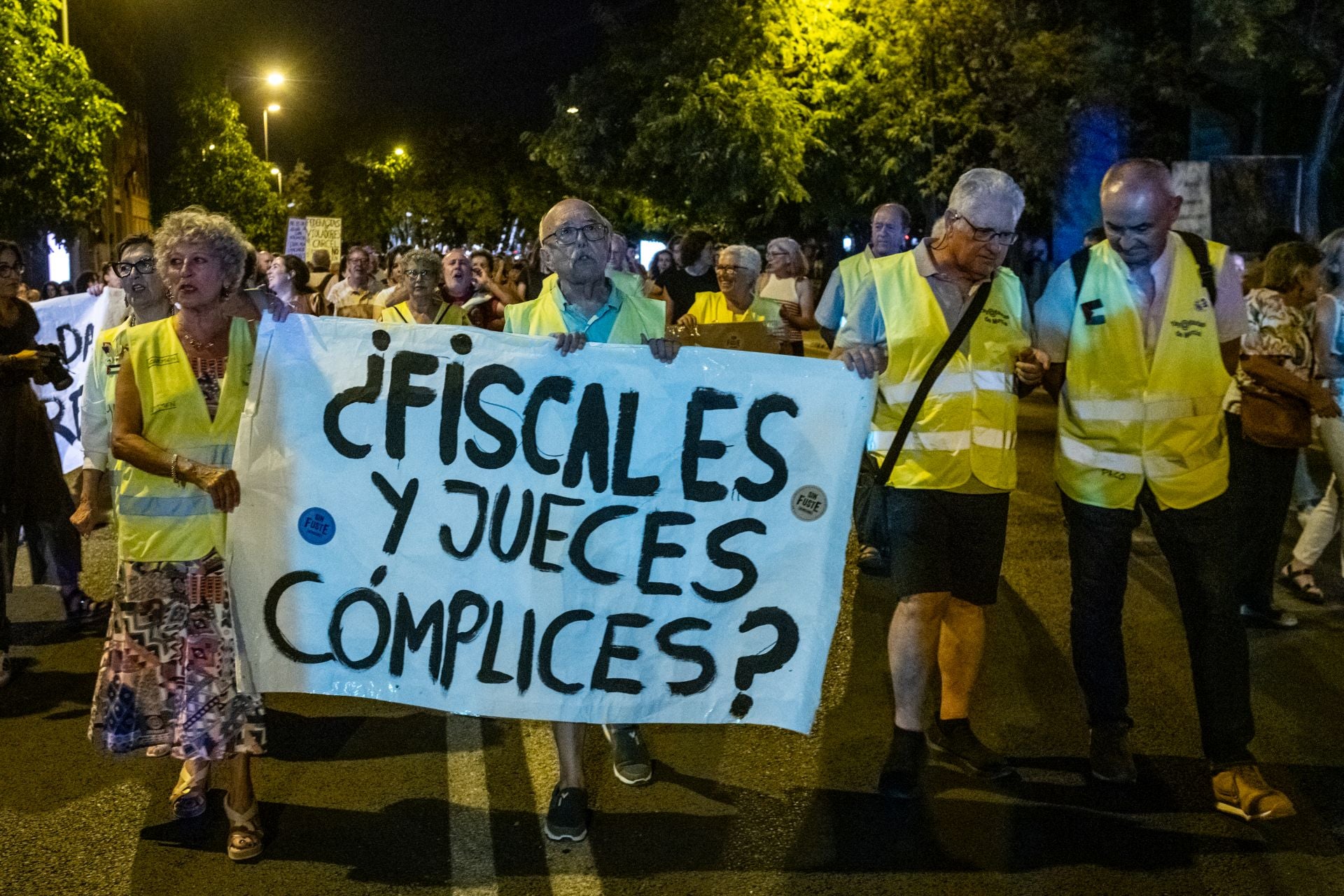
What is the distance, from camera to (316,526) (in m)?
3.84

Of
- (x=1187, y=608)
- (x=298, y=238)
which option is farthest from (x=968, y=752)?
(x=298, y=238)

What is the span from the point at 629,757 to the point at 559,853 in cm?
65

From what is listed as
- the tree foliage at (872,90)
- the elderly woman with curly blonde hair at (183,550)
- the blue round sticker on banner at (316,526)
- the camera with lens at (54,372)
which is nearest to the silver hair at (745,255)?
the camera with lens at (54,372)

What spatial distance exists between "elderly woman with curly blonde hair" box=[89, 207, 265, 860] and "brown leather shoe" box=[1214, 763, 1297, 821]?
3019 mm

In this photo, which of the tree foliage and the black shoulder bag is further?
the tree foliage

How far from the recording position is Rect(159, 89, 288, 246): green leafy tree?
42.2m

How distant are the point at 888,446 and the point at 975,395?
13.0 inches

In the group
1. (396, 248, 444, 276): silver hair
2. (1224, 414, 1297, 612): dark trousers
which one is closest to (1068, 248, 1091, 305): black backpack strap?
(1224, 414, 1297, 612): dark trousers

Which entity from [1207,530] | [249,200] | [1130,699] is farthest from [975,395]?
[249,200]

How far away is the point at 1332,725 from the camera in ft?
16.3

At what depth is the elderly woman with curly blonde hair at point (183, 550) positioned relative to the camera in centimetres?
388

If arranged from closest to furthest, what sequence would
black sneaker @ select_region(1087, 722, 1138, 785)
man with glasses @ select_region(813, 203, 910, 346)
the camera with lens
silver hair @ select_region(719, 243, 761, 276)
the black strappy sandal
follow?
black sneaker @ select_region(1087, 722, 1138, 785)
man with glasses @ select_region(813, 203, 910, 346)
the camera with lens
the black strappy sandal
silver hair @ select_region(719, 243, 761, 276)

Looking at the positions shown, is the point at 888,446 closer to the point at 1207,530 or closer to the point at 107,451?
the point at 1207,530

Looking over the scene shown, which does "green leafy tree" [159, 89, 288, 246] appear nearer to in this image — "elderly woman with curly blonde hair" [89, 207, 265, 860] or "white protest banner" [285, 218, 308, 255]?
"white protest banner" [285, 218, 308, 255]
